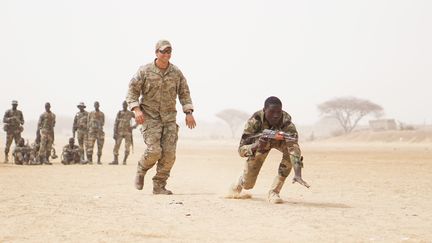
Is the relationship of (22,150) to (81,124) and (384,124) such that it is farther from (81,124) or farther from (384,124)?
(384,124)

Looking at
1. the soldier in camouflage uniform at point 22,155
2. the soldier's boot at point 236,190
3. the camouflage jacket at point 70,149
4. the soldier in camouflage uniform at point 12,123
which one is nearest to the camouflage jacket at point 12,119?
the soldier in camouflage uniform at point 12,123

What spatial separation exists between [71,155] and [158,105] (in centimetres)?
1118

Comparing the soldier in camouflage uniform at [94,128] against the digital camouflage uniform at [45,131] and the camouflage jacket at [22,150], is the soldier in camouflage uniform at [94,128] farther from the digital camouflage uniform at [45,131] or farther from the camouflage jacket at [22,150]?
the camouflage jacket at [22,150]

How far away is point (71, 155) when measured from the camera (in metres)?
18.2

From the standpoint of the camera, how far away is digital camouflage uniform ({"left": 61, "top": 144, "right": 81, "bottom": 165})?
18000 millimetres

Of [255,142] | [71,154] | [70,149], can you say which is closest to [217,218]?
[255,142]

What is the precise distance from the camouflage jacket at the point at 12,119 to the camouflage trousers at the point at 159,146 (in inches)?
456

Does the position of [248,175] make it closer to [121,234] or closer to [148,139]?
[148,139]

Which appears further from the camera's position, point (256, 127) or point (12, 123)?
point (12, 123)

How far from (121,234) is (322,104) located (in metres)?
73.5

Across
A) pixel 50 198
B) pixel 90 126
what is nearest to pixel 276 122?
pixel 50 198

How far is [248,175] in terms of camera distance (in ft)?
24.3

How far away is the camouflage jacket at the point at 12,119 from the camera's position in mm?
18234

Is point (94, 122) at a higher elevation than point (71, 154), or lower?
higher
